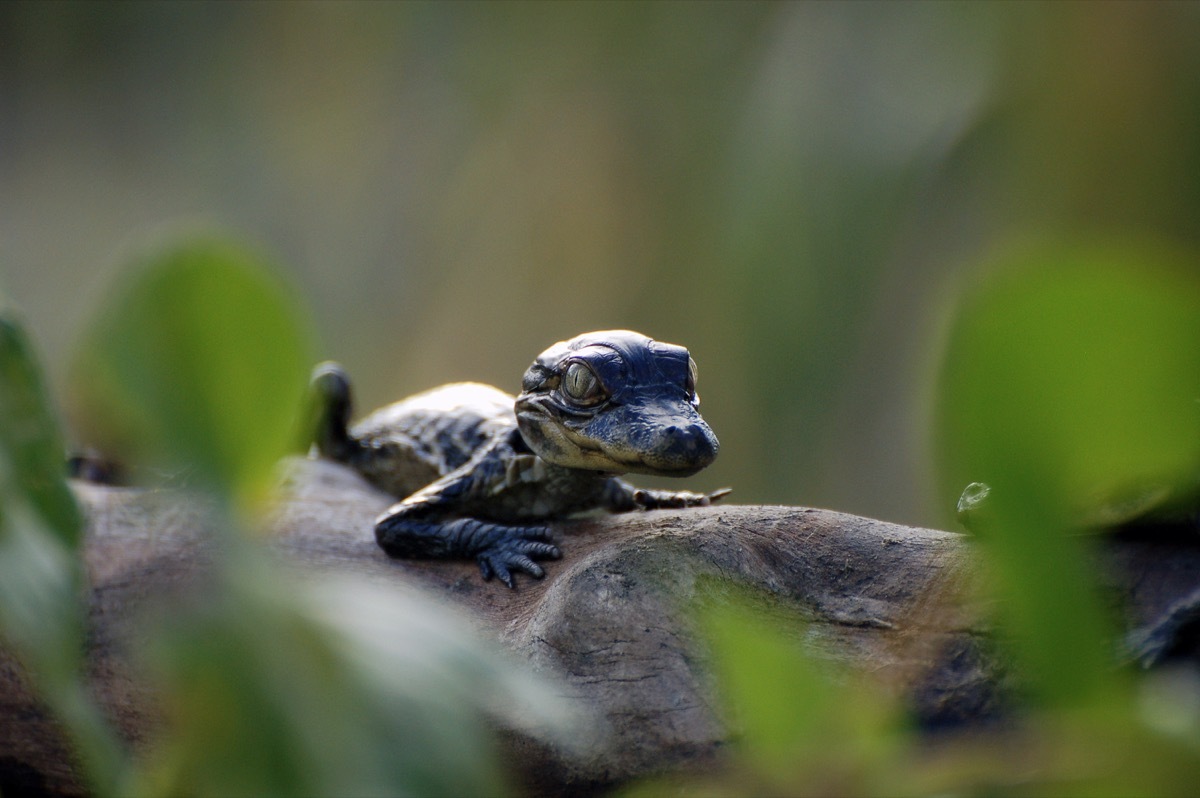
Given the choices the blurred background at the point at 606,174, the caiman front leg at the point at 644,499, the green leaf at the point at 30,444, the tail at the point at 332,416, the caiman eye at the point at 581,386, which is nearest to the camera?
the green leaf at the point at 30,444

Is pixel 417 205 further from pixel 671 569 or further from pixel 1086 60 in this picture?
pixel 671 569

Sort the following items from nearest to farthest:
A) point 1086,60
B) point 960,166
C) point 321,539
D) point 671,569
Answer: point 671,569, point 321,539, point 1086,60, point 960,166

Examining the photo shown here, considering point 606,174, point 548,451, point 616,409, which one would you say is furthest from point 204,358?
point 606,174

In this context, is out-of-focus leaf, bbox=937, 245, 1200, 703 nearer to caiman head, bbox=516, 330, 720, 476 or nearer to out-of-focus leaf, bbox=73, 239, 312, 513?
out-of-focus leaf, bbox=73, 239, 312, 513

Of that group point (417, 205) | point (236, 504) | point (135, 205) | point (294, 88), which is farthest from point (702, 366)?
point (236, 504)

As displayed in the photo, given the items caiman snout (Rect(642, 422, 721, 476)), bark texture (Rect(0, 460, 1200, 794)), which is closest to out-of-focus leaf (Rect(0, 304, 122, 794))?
bark texture (Rect(0, 460, 1200, 794))

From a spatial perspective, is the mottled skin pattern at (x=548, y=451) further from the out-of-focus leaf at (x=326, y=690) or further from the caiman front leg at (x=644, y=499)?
the out-of-focus leaf at (x=326, y=690)

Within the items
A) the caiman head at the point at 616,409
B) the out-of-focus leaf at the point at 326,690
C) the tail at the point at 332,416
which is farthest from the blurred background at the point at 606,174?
the out-of-focus leaf at the point at 326,690
